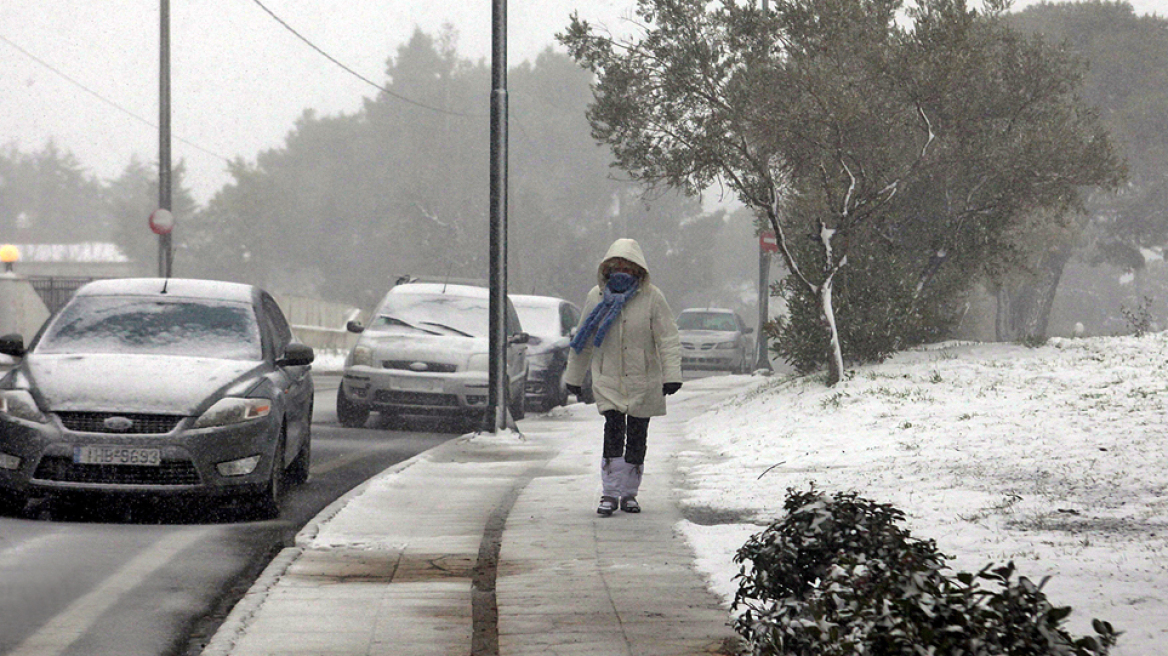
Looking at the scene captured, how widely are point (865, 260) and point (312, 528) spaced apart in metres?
10.6

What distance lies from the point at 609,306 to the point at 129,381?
2.90 metres

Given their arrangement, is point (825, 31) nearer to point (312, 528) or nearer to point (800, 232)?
point (800, 232)

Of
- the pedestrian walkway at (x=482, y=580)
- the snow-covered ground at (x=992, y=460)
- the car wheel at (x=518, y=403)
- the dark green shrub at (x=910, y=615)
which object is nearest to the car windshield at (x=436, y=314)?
the car wheel at (x=518, y=403)

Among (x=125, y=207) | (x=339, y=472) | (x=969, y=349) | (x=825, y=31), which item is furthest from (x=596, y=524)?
(x=125, y=207)

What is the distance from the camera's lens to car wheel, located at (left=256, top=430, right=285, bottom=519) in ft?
31.0

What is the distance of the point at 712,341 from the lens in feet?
117

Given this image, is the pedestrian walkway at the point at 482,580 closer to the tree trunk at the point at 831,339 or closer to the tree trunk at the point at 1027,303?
the tree trunk at the point at 831,339

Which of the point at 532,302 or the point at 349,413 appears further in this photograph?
the point at 532,302

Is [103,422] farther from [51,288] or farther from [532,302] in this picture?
[51,288]

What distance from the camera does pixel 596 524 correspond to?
8781mm

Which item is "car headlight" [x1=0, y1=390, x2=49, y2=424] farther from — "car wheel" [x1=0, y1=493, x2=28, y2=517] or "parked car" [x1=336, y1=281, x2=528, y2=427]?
"parked car" [x1=336, y1=281, x2=528, y2=427]

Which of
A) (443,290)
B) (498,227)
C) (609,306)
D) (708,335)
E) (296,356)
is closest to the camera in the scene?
(609,306)

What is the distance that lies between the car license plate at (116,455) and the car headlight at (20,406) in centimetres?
32

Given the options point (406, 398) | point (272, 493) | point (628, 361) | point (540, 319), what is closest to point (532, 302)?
point (540, 319)
